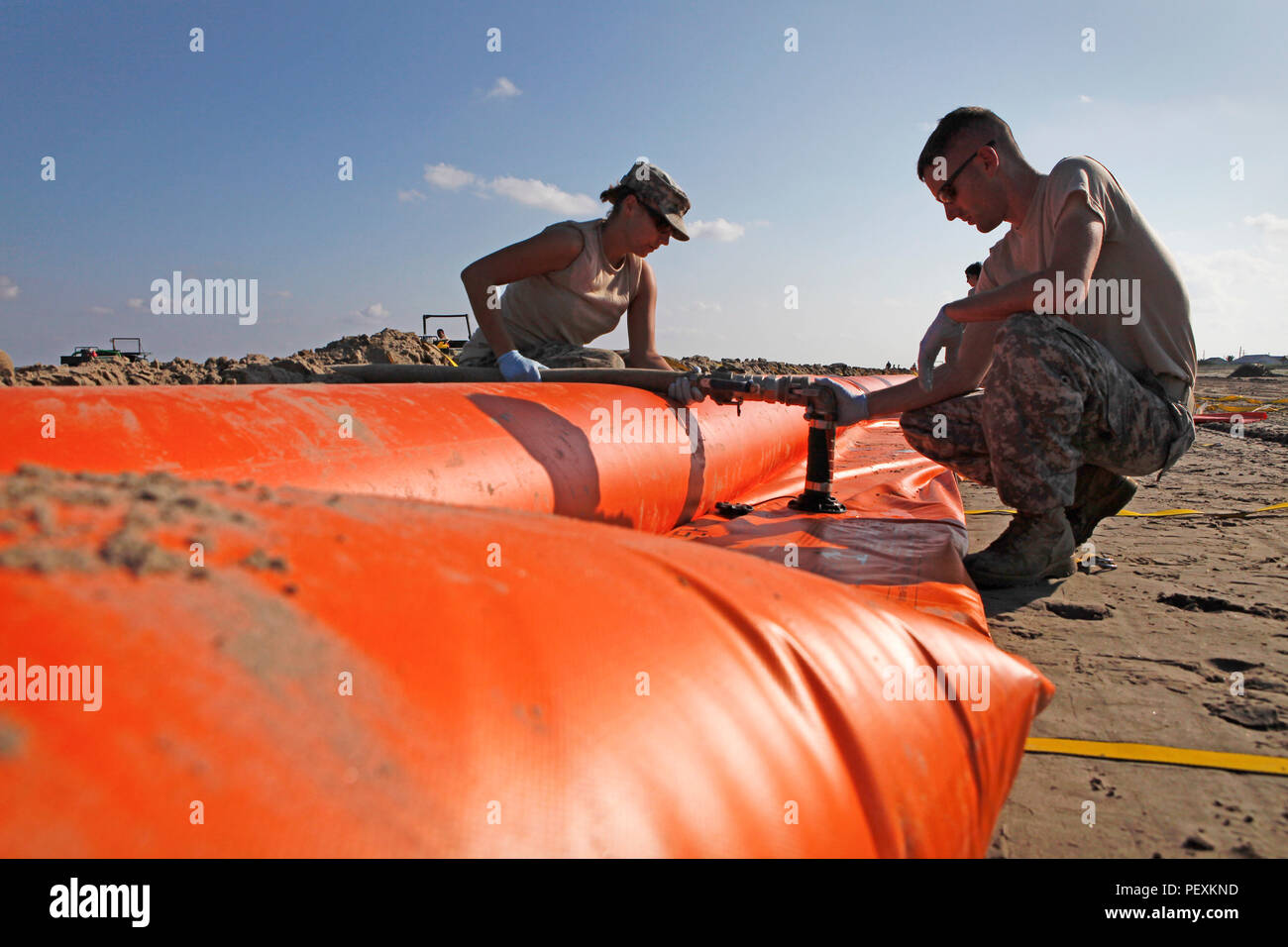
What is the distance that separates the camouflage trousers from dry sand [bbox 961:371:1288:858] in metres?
1.70

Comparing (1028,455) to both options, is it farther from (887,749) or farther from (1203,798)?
(887,749)

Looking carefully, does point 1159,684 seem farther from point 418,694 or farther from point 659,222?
point 659,222

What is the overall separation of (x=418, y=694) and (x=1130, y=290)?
268cm

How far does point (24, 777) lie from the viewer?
0.36m

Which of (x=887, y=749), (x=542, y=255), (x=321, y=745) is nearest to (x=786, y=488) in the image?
(x=542, y=255)

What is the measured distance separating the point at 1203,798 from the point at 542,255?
246cm

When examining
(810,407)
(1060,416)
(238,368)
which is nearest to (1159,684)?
(1060,416)

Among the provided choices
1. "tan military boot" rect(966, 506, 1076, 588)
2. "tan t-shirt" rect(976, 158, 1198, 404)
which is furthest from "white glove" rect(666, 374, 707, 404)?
"tan t-shirt" rect(976, 158, 1198, 404)

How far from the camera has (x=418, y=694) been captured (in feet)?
1.62

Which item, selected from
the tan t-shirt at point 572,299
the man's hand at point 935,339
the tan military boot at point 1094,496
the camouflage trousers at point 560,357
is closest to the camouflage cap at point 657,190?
the tan t-shirt at point 572,299

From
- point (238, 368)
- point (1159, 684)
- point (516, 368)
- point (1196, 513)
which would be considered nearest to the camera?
point (1159, 684)

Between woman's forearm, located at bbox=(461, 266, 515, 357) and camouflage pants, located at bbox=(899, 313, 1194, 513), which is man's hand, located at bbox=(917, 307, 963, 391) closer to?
camouflage pants, located at bbox=(899, 313, 1194, 513)
